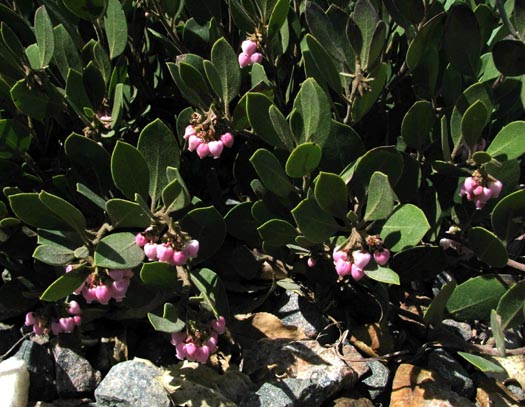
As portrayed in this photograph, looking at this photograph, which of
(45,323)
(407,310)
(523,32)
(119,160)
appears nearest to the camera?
(119,160)

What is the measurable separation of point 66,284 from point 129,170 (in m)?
0.38

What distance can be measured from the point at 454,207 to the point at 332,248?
1.68 feet

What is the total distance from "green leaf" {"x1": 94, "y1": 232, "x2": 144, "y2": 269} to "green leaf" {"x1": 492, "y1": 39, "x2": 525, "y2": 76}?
4.15 feet

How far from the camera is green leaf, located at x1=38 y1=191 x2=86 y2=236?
1868 mm

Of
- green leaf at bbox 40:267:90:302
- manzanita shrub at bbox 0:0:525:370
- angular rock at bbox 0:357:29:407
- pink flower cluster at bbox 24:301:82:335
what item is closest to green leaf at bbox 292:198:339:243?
manzanita shrub at bbox 0:0:525:370

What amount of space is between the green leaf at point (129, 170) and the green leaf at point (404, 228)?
0.75 meters

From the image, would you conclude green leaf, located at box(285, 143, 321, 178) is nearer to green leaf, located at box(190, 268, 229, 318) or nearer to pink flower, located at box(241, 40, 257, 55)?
green leaf, located at box(190, 268, 229, 318)

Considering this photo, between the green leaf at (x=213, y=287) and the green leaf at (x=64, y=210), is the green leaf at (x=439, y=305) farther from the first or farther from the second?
the green leaf at (x=64, y=210)

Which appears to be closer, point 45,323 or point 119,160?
point 119,160

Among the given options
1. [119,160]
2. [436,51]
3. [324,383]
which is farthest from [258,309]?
[436,51]

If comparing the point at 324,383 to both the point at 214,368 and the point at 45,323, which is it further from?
the point at 45,323

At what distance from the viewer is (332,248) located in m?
2.22

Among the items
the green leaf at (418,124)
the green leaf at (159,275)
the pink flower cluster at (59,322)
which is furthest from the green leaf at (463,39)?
the pink flower cluster at (59,322)

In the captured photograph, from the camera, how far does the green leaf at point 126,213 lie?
6.24ft
